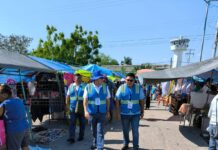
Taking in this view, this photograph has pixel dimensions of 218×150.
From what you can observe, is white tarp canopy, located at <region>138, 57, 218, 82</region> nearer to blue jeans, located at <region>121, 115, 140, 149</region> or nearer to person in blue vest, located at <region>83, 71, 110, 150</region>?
blue jeans, located at <region>121, 115, 140, 149</region>

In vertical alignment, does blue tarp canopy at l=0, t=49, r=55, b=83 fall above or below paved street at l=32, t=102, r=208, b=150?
above

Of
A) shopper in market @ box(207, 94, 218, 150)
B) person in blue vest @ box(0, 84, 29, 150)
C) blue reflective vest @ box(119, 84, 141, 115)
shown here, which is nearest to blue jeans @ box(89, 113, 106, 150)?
blue reflective vest @ box(119, 84, 141, 115)

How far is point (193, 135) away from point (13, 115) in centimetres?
667

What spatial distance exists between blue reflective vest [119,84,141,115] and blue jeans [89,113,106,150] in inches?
20.7

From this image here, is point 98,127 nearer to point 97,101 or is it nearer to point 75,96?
point 97,101

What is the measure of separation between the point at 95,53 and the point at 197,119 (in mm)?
21426

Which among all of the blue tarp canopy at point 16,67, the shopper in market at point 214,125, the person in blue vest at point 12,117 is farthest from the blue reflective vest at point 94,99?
the shopper in market at point 214,125

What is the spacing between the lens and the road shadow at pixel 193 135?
8.57m

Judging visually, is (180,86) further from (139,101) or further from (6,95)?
(6,95)

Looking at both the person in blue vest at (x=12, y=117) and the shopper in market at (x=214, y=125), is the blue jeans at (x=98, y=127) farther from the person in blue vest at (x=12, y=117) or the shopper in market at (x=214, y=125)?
the shopper in market at (x=214, y=125)

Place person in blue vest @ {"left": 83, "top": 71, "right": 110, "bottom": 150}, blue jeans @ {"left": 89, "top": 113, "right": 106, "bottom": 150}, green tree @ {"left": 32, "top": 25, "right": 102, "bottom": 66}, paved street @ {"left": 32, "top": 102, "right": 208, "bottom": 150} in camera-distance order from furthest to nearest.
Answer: green tree @ {"left": 32, "top": 25, "right": 102, "bottom": 66} → paved street @ {"left": 32, "top": 102, "right": 208, "bottom": 150} → person in blue vest @ {"left": 83, "top": 71, "right": 110, "bottom": 150} → blue jeans @ {"left": 89, "top": 113, "right": 106, "bottom": 150}

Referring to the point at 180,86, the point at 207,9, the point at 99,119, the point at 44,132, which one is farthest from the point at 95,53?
the point at 99,119

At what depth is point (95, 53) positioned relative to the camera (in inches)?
1244

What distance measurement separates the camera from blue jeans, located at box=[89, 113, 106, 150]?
640 centimetres
